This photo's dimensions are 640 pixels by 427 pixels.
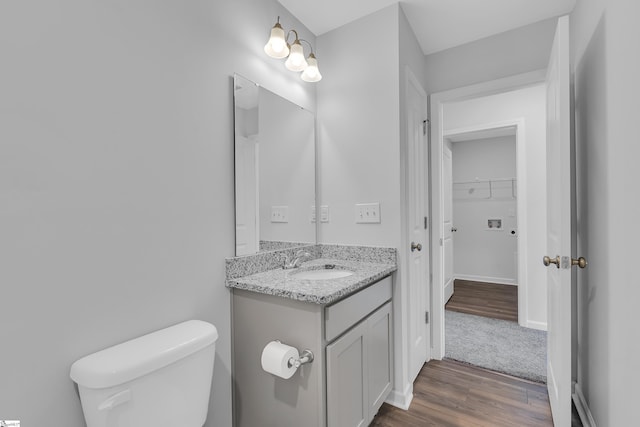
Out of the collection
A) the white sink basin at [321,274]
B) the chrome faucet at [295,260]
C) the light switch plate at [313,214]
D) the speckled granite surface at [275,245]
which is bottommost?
the white sink basin at [321,274]

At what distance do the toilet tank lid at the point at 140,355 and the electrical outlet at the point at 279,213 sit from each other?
75 centimetres

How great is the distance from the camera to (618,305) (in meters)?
1.13

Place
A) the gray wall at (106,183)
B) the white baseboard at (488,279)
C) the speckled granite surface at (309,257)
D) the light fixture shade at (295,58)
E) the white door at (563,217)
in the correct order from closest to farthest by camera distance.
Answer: the gray wall at (106,183) < the white door at (563,217) < the speckled granite surface at (309,257) < the light fixture shade at (295,58) < the white baseboard at (488,279)

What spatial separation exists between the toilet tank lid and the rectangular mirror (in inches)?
18.0

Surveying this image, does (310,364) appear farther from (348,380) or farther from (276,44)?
(276,44)

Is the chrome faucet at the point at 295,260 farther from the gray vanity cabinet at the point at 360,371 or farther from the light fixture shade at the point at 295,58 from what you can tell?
the light fixture shade at the point at 295,58

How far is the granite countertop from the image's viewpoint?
119cm

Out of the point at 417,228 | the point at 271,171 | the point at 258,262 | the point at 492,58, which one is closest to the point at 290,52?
the point at 271,171

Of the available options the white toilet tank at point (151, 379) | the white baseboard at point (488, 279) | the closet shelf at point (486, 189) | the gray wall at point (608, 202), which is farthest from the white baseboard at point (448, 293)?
the white toilet tank at point (151, 379)

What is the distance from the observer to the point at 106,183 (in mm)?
991

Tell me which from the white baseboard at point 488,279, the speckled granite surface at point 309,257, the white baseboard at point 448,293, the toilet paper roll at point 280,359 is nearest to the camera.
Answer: the toilet paper roll at point 280,359

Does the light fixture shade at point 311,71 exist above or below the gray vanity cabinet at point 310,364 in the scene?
above

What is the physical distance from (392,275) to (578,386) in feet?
4.41

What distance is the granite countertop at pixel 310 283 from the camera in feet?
3.91
